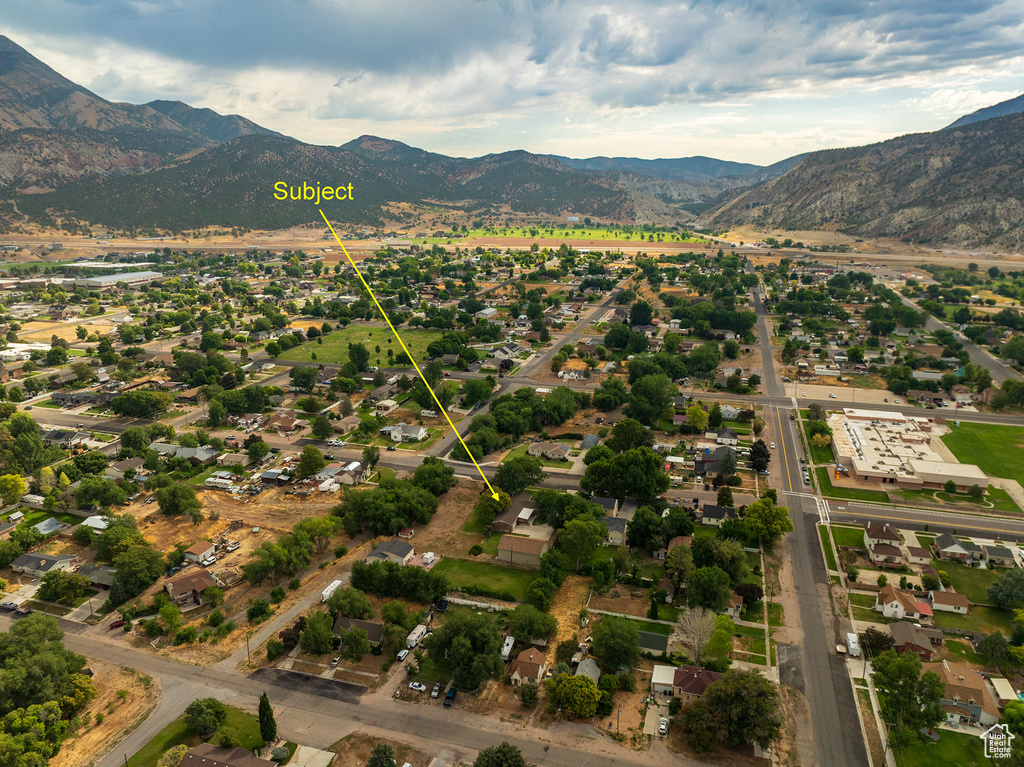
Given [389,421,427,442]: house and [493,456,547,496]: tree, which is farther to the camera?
[389,421,427,442]: house

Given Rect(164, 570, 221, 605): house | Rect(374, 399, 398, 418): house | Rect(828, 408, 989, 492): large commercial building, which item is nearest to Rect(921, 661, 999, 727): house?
Rect(828, 408, 989, 492): large commercial building

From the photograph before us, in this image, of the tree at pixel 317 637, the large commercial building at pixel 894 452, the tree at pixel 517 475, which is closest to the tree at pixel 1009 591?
the large commercial building at pixel 894 452

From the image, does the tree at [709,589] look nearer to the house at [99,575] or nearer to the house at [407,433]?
the house at [407,433]

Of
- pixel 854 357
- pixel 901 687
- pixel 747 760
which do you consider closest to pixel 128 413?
pixel 747 760

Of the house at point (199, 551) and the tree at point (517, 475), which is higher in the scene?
the tree at point (517, 475)

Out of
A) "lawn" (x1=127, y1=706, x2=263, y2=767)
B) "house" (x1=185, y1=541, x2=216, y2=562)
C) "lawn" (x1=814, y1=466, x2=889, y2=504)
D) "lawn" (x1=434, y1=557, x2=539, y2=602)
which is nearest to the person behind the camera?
"lawn" (x1=127, y1=706, x2=263, y2=767)

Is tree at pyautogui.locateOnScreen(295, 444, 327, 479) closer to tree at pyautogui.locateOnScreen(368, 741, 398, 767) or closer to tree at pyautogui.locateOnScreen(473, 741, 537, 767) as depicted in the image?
tree at pyautogui.locateOnScreen(368, 741, 398, 767)

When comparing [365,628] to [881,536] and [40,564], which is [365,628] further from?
[881,536]
